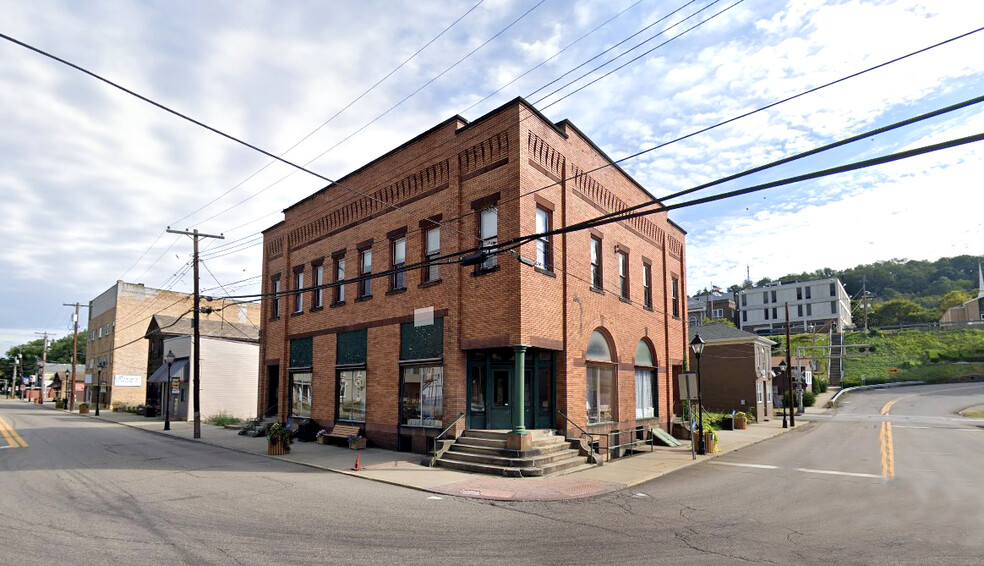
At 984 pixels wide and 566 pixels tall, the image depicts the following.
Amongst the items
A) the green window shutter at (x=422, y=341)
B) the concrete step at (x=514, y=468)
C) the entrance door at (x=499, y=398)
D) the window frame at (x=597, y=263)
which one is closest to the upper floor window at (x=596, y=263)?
the window frame at (x=597, y=263)

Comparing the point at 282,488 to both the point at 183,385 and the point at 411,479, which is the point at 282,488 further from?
the point at 183,385

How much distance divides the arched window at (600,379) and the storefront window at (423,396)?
4997 millimetres

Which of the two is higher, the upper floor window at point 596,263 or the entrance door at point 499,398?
the upper floor window at point 596,263

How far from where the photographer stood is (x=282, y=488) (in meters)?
13.1

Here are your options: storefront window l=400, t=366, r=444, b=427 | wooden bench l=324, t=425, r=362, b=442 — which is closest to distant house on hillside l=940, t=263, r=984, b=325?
storefront window l=400, t=366, r=444, b=427

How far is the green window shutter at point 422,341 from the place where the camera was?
18.7 m

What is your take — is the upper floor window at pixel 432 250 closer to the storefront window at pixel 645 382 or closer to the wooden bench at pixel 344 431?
the wooden bench at pixel 344 431

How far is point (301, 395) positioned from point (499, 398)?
12294 mm

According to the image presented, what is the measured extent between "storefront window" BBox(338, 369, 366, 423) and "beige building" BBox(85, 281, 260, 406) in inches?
1391

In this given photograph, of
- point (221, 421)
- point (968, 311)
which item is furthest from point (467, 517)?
point (968, 311)

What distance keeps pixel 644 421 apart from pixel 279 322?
1772cm

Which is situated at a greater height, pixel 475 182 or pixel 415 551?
pixel 475 182

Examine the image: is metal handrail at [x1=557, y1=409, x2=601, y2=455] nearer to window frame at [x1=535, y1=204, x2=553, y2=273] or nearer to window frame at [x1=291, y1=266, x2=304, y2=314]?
window frame at [x1=535, y1=204, x2=553, y2=273]

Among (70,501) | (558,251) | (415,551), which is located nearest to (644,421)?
(558,251)
